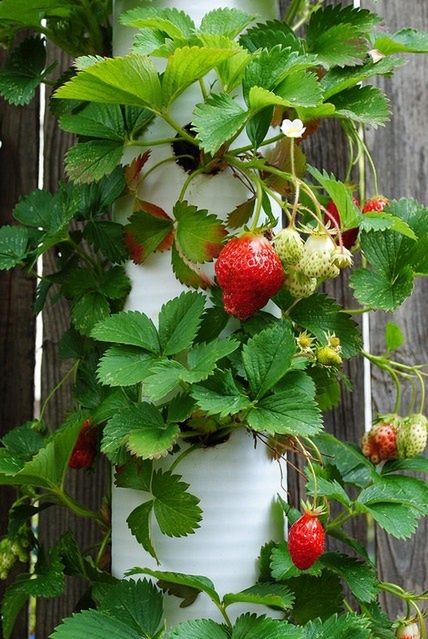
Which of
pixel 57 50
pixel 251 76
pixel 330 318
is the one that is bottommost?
pixel 330 318

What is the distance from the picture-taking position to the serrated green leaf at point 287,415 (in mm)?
1167

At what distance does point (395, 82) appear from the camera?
1803 mm

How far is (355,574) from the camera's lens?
137 centimetres

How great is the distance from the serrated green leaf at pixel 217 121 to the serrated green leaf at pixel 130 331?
0.80 ft

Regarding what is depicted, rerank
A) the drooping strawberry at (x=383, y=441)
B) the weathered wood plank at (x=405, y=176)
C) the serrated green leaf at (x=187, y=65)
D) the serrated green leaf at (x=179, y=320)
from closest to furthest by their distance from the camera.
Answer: the serrated green leaf at (x=187, y=65), the serrated green leaf at (x=179, y=320), the drooping strawberry at (x=383, y=441), the weathered wood plank at (x=405, y=176)

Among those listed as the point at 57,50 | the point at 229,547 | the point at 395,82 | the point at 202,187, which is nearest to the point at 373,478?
the point at 229,547

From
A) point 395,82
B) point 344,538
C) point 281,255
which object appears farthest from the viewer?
point 395,82

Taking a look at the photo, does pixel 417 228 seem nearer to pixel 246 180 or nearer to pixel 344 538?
pixel 246 180

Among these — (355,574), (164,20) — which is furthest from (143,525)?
(164,20)

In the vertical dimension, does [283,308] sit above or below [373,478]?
above

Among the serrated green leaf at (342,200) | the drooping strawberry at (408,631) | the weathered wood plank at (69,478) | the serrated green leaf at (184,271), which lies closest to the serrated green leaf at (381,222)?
the serrated green leaf at (342,200)

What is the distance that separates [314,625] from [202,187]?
59 centimetres

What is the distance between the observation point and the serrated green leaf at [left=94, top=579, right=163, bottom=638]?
4.15 ft

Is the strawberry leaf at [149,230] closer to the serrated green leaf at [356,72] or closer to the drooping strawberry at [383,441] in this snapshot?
the serrated green leaf at [356,72]
